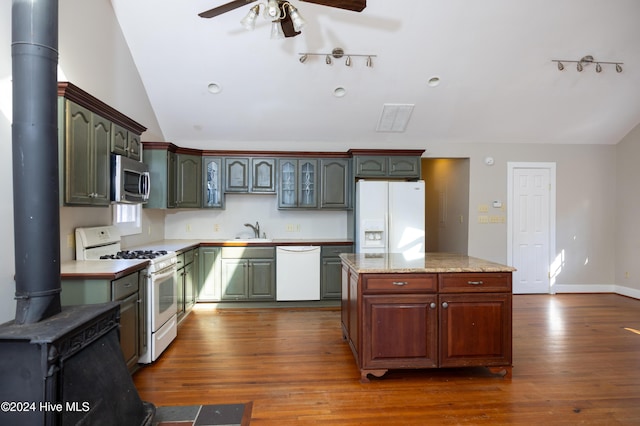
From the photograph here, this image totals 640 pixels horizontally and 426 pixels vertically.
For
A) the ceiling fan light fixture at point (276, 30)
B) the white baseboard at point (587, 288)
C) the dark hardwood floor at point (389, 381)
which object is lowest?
the dark hardwood floor at point (389, 381)

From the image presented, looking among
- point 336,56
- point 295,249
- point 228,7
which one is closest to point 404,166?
point 336,56

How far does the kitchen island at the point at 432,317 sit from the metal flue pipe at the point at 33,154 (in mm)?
1901

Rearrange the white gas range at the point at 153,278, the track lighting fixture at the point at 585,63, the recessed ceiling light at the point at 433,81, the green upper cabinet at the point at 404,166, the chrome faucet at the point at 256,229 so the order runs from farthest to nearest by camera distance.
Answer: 1. the chrome faucet at the point at 256,229
2. the green upper cabinet at the point at 404,166
3. the recessed ceiling light at the point at 433,81
4. the track lighting fixture at the point at 585,63
5. the white gas range at the point at 153,278

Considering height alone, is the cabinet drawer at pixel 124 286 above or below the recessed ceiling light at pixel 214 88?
below

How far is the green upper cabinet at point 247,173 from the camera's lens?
4715 mm

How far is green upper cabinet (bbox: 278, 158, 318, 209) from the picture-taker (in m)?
4.74

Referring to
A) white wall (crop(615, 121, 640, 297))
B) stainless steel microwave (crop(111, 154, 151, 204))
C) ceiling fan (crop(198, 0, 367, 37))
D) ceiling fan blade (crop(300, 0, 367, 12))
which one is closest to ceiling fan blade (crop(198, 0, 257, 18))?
ceiling fan (crop(198, 0, 367, 37))

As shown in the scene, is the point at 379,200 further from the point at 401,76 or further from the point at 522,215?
the point at 522,215

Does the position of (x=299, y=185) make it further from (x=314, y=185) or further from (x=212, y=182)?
(x=212, y=182)

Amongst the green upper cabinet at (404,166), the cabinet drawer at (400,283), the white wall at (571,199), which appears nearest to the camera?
the cabinet drawer at (400,283)

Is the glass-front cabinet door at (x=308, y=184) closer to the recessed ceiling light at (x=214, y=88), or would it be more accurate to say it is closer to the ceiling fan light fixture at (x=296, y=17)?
the recessed ceiling light at (x=214, y=88)

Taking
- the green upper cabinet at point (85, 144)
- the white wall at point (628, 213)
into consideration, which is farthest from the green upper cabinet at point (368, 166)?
the white wall at point (628, 213)

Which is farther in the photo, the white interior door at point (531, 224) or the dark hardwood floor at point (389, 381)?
the white interior door at point (531, 224)

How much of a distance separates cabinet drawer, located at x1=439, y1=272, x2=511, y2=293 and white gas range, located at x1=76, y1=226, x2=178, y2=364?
2380 mm
